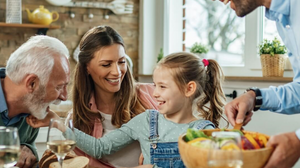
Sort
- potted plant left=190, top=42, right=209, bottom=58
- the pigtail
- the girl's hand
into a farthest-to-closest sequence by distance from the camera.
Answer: potted plant left=190, top=42, right=209, bottom=58
the pigtail
the girl's hand

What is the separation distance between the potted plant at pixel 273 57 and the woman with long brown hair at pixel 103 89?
3.63ft

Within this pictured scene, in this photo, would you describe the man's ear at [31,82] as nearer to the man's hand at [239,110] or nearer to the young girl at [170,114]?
the young girl at [170,114]

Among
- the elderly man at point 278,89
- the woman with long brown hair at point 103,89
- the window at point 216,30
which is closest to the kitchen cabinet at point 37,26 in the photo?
the window at point 216,30

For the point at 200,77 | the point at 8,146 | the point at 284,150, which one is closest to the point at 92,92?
the point at 200,77

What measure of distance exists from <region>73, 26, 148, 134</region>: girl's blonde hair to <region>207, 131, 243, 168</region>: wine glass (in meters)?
1.19

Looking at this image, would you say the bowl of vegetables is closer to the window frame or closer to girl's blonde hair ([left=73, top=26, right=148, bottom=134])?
girl's blonde hair ([left=73, top=26, right=148, bottom=134])

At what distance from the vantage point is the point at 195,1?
4273mm

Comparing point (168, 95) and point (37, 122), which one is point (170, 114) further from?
point (37, 122)

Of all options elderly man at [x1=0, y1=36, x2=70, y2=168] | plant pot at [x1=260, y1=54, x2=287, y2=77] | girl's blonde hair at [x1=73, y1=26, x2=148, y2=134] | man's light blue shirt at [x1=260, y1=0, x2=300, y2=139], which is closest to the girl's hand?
elderly man at [x1=0, y1=36, x2=70, y2=168]

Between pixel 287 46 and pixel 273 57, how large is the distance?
52.1 inches

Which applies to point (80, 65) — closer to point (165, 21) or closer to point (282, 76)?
point (282, 76)

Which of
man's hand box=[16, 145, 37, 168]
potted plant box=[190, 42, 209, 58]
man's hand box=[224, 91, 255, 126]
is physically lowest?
man's hand box=[16, 145, 37, 168]

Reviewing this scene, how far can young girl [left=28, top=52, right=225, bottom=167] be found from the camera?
186cm

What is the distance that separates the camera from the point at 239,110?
1.53 m
